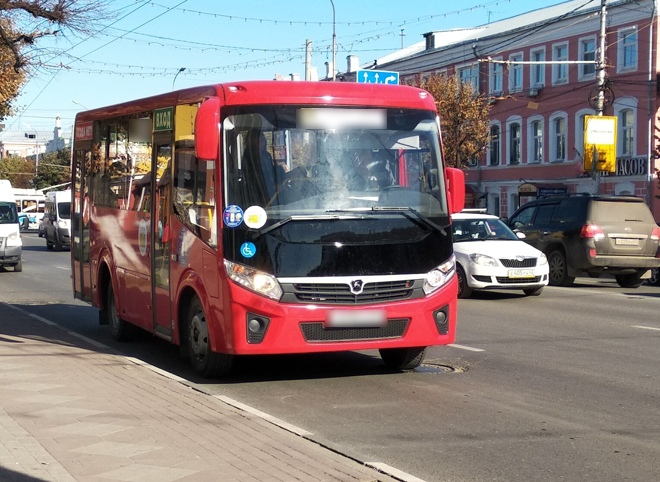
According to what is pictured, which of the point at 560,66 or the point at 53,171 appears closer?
the point at 560,66

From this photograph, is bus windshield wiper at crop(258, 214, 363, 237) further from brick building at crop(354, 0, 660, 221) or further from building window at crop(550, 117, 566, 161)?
building window at crop(550, 117, 566, 161)

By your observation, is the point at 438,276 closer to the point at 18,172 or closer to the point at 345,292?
the point at 345,292

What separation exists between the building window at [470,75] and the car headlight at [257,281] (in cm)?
4802

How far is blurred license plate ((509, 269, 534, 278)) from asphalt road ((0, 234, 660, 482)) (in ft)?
→ 8.97

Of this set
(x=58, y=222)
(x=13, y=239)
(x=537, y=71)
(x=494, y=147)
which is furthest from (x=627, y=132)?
(x=13, y=239)

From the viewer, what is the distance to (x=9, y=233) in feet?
96.9

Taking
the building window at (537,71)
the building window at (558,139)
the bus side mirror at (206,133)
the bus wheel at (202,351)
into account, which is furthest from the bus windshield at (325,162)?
the building window at (537,71)

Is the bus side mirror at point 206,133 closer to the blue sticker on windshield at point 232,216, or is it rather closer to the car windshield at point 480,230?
the blue sticker on windshield at point 232,216

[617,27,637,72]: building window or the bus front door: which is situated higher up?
[617,27,637,72]: building window

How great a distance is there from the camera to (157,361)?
39.3 feet

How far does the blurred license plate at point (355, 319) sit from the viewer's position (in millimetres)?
9562

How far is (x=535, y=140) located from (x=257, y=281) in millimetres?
45628

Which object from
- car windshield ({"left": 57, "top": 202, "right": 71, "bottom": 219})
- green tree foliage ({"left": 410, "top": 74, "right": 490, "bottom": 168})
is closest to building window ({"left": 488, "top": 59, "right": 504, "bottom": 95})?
green tree foliage ({"left": 410, "top": 74, "right": 490, "bottom": 168})

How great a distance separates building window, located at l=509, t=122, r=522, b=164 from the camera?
54.7 meters
